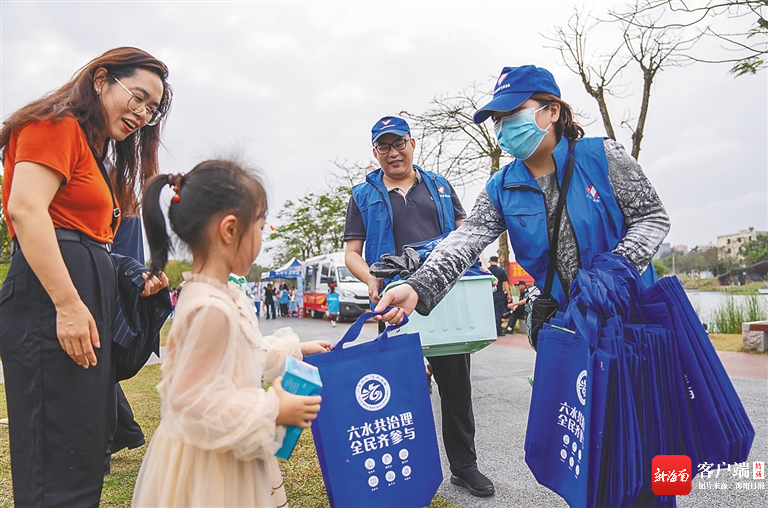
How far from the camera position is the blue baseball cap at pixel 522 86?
2.24 meters

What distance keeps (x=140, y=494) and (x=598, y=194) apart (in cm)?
186

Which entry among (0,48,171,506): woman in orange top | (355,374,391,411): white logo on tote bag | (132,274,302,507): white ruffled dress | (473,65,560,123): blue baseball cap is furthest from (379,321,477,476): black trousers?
(0,48,171,506): woman in orange top

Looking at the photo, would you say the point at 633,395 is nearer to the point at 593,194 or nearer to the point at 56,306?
the point at 593,194

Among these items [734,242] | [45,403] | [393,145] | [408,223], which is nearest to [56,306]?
[45,403]

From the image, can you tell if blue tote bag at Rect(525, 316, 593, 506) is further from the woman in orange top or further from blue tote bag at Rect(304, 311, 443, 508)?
the woman in orange top

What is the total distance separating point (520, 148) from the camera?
7.49 feet

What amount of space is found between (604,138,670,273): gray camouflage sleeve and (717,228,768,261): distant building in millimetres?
52166

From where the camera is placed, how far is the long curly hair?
5.93ft

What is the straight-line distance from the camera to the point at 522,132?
2.26 meters

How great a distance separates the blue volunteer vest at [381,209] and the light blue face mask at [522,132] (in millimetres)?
970

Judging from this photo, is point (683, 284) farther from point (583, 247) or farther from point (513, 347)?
point (513, 347)

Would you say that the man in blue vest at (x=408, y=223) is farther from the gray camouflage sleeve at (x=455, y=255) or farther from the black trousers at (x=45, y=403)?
the black trousers at (x=45, y=403)

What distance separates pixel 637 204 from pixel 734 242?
60429 mm

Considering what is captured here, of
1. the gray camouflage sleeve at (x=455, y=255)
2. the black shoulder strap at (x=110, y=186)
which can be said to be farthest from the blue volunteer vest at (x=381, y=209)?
the black shoulder strap at (x=110, y=186)
